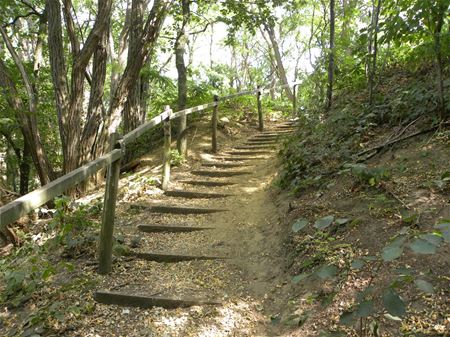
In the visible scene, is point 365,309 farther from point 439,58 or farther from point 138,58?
point 138,58

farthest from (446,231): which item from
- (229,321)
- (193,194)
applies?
(193,194)

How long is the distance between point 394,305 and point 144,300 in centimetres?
222

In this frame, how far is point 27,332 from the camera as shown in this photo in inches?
103

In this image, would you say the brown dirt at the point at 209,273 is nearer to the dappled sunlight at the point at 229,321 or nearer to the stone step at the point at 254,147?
the dappled sunlight at the point at 229,321

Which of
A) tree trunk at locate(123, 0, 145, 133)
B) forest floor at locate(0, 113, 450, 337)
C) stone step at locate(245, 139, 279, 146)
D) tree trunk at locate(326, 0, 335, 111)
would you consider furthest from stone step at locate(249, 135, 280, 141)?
forest floor at locate(0, 113, 450, 337)

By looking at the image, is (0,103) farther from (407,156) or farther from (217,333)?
(407,156)

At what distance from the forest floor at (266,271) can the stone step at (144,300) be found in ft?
0.16

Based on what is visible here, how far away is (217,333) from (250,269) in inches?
36.1

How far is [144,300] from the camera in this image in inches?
117

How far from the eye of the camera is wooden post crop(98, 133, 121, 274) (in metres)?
3.27

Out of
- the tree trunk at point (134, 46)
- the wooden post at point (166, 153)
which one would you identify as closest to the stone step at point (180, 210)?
the wooden post at point (166, 153)

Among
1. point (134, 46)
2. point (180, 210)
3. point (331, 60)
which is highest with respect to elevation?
point (134, 46)

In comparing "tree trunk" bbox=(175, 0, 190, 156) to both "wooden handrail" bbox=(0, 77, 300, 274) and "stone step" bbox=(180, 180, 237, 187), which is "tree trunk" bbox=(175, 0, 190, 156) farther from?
"wooden handrail" bbox=(0, 77, 300, 274)

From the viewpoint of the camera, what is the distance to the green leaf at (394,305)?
4.06 feet
